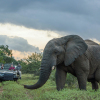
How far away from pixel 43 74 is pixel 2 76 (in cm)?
819

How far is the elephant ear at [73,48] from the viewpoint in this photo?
25.2ft

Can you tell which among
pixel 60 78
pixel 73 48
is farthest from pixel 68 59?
pixel 60 78

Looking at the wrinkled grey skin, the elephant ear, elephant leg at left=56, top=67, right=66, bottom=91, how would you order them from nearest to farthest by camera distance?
the wrinkled grey skin → the elephant ear → elephant leg at left=56, top=67, right=66, bottom=91

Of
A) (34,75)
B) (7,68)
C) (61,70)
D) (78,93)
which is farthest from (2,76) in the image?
(78,93)

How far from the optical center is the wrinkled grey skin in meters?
7.23

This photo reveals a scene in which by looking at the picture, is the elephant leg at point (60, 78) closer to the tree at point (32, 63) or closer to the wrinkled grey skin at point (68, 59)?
the wrinkled grey skin at point (68, 59)

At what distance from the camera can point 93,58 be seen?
28.3ft

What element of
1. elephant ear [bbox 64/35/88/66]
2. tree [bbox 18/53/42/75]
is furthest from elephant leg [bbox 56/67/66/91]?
tree [bbox 18/53/42/75]

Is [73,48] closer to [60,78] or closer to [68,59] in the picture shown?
[68,59]

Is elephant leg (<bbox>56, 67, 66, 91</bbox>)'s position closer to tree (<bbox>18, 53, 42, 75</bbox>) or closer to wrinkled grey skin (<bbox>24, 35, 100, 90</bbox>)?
wrinkled grey skin (<bbox>24, 35, 100, 90</bbox>)

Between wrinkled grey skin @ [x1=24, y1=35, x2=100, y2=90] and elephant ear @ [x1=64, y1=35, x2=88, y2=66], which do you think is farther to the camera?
elephant ear @ [x1=64, y1=35, x2=88, y2=66]

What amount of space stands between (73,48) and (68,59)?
1.65 feet

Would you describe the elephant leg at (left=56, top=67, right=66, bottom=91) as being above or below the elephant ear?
below

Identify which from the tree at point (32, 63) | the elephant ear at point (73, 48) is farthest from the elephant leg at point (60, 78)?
the tree at point (32, 63)
